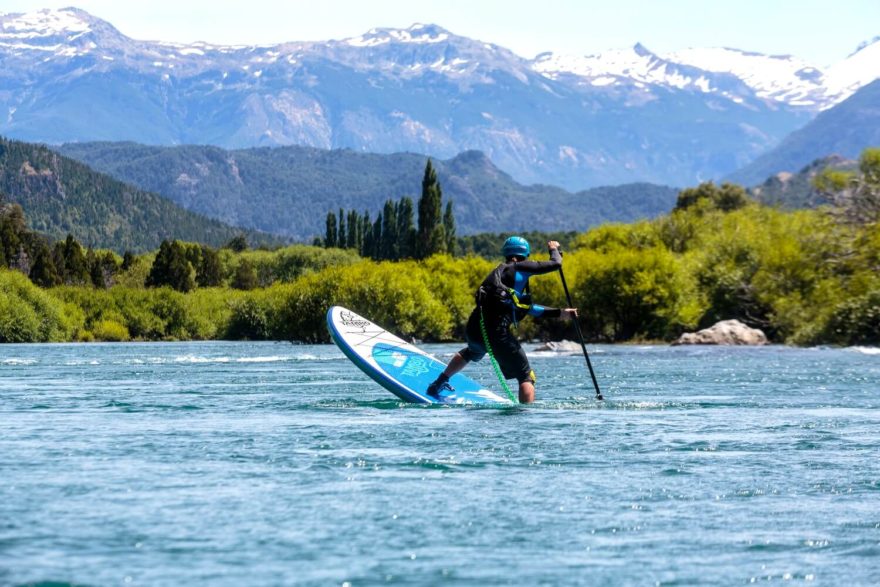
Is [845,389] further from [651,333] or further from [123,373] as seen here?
[651,333]

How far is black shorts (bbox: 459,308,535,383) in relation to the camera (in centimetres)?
2192

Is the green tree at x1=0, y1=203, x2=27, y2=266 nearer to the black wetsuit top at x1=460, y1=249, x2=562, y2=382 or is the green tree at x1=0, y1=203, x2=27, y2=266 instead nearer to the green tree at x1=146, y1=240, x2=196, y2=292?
the green tree at x1=146, y1=240, x2=196, y2=292

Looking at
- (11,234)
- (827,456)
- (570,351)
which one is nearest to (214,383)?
(827,456)

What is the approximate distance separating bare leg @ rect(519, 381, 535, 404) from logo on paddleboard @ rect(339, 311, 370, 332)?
4.64m

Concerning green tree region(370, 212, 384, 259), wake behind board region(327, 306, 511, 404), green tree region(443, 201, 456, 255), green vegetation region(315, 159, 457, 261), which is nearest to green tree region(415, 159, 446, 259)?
green vegetation region(315, 159, 457, 261)

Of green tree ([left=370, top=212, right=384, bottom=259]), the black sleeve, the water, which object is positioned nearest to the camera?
the water

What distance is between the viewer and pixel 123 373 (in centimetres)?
4300

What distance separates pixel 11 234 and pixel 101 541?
14697cm

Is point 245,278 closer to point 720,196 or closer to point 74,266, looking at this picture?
point 74,266

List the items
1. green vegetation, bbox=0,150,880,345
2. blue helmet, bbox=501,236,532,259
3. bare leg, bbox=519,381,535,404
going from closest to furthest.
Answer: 1. blue helmet, bbox=501,236,532,259
2. bare leg, bbox=519,381,535,404
3. green vegetation, bbox=0,150,880,345

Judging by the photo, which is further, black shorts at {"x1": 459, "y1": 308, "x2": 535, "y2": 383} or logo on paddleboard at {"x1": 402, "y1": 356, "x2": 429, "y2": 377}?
logo on paddleboard at {"x1": 402, "y1": 356, "x2": 429, "y2": 377}

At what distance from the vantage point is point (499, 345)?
22.0 m

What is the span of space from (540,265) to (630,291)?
221ft

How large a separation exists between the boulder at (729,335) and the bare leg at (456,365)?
167 feet
